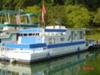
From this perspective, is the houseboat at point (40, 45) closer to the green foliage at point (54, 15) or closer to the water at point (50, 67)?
the water at point (50, 67)

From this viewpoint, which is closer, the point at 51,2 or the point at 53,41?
the point at 53,41

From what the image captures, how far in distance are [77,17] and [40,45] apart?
2317 centimetres

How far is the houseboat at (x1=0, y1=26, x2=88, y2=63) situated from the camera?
30578 mm

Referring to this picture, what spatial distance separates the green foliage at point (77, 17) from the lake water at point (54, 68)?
19252 millimetres

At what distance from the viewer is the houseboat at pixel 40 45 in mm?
30578

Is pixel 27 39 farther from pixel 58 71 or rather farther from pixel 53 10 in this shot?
pixel 53 10

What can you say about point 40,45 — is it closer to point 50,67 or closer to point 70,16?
point 50,67

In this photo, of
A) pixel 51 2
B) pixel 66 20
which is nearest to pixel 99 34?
pixel 66 20

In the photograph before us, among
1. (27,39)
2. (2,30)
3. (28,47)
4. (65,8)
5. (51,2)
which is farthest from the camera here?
(51,2)

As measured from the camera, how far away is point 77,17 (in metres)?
53.9

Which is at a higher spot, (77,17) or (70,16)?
(70,16)

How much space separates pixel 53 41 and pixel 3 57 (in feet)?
17.5

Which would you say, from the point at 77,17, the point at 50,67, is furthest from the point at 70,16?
the point at 50,67

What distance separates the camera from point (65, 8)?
58594 mm
